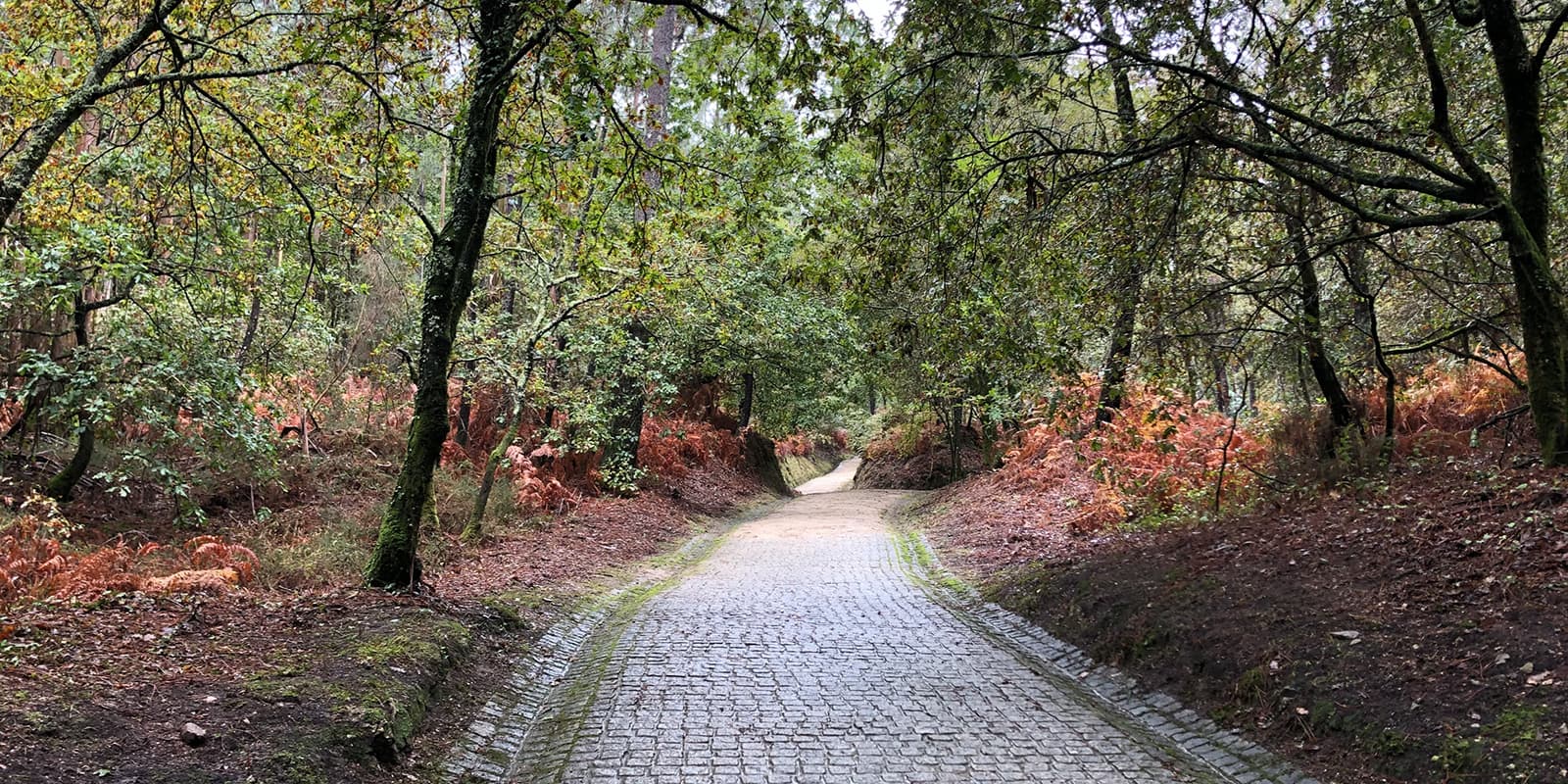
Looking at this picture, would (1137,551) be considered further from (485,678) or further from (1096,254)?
(485,678)

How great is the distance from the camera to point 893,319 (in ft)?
26.3

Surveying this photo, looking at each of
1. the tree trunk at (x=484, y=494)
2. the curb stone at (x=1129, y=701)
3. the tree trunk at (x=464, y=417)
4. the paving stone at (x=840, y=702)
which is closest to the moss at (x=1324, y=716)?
the curb stone at (x=1129, y=701)

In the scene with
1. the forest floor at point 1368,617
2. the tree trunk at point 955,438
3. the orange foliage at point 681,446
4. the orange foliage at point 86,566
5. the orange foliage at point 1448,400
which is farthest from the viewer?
the tree trunk at point 955,438

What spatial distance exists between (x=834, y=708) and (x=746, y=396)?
66.2 ft

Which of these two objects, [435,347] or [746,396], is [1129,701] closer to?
[435,347]

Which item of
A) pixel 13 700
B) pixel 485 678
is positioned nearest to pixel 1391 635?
pixel 485 678

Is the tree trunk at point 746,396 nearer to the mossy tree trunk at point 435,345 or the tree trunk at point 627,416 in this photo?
the tree trunk at point 627,416

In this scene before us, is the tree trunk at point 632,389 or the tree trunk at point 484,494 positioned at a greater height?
the tree trunk at point 632,389

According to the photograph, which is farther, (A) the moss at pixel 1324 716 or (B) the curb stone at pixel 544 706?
(B) the curb stone at pixel 544 706

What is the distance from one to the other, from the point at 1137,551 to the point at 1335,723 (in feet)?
13.1

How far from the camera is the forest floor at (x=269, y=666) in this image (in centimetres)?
363

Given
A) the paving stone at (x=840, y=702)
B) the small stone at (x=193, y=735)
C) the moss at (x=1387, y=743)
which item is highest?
the small stone at (x=193, y=735)

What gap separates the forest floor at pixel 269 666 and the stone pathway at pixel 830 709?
798 mm

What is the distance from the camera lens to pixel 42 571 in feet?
19.6
